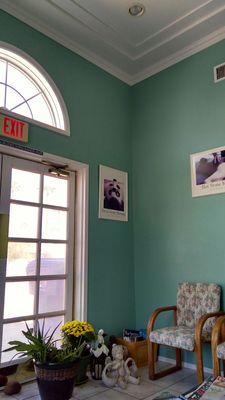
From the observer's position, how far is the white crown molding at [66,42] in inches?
116

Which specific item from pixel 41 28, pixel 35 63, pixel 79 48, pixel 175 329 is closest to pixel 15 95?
pixel 35 63

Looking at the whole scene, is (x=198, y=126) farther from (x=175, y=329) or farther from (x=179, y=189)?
(x=175, y=329)

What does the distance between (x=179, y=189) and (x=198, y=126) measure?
0.71 m

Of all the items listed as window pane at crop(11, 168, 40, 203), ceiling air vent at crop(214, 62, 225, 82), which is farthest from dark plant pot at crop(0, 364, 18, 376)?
ceiling air vent at crop(214, 62, 225, 82)

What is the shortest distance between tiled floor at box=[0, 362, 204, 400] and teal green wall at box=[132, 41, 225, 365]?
0.80 m

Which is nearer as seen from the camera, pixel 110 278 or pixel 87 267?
pixel 87 267

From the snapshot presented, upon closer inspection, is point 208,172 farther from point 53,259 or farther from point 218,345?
→ point 53,259

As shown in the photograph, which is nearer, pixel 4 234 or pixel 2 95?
pixel 4 234

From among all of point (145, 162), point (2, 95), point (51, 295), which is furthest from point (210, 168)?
point (2, 95)

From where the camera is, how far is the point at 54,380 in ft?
6.70

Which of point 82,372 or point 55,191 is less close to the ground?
point 55,191

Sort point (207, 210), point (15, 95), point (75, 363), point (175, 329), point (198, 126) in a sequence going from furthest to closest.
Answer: point (198, 126) → point (207, 210) → point (15, 95) → point (175, 329) → point (75, 363)

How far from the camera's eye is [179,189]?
3471 millimetres

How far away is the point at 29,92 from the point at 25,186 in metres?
0.95
